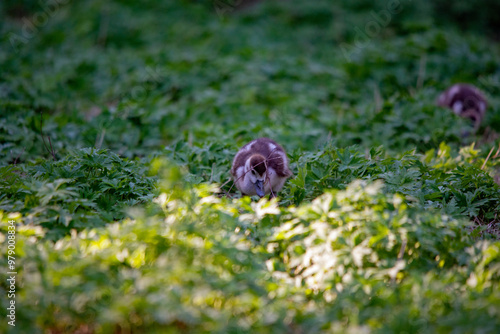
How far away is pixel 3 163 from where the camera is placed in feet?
19.3

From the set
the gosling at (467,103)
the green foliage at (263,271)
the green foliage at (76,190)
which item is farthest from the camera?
the gosling at (467,103)

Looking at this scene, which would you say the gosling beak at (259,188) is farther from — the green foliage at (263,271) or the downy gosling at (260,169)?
the green foliage at (263,271)

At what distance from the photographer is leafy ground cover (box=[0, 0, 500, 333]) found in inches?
125

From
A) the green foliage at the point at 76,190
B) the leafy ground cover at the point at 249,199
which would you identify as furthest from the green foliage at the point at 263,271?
the green foliage at the point at 76,190

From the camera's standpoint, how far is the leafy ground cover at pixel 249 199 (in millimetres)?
3182

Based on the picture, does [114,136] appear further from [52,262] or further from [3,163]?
[52,262]

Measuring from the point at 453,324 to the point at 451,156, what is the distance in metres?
3.68

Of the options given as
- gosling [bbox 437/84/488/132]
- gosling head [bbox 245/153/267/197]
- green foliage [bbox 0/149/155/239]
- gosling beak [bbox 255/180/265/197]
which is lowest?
gosling [bbox 437/84/488/132]

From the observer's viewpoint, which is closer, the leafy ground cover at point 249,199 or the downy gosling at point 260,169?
the leafy ground cover at point 249,199

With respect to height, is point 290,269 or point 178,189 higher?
point 178,189

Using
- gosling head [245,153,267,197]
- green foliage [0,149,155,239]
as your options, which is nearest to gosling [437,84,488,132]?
gosling head [245,153,267,197]

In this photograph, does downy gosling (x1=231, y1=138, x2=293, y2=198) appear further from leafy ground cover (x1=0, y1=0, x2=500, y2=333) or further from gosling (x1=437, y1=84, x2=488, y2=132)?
gosling (x1=437, y1=84, x2=488, y2=132)

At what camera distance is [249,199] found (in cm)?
412

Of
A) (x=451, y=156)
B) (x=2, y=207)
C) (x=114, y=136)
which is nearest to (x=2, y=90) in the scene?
(x=114, y=136)
